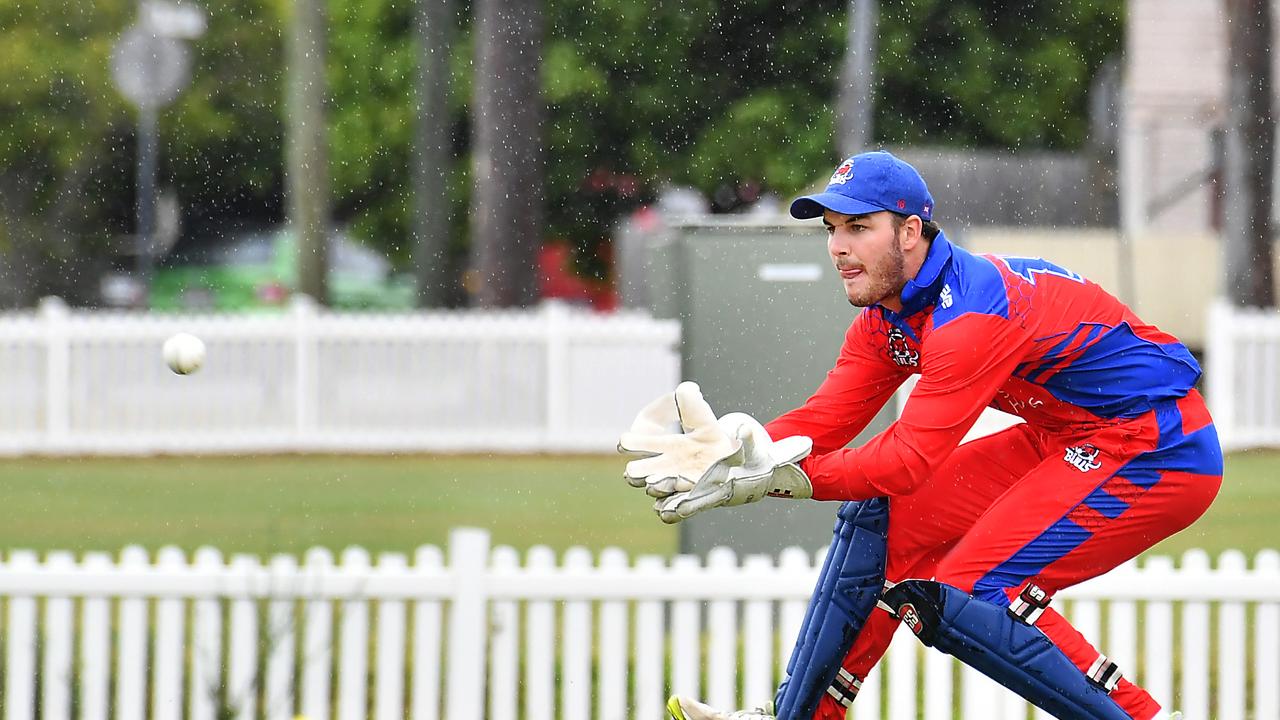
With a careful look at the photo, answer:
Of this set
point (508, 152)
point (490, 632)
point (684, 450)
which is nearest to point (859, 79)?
point (508, 152)

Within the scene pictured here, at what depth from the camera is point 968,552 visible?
4.45m

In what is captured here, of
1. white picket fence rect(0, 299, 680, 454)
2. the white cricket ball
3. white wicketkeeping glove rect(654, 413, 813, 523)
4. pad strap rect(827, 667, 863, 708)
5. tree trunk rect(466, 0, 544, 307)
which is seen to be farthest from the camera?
tree trunk rect(466, 0, 544, 307)

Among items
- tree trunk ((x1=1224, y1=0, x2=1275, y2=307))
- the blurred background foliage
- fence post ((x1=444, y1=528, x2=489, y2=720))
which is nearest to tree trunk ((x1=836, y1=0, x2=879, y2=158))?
tree trunk ((x1=1224, y1=0, x2=1275, y2=307))

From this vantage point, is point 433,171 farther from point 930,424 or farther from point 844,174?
point 930,424

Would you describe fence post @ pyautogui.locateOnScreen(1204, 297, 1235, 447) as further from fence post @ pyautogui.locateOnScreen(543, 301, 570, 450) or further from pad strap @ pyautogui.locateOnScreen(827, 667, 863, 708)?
pad strap @ pyautogui.locateOnScreen(827, 667, 863, 708)

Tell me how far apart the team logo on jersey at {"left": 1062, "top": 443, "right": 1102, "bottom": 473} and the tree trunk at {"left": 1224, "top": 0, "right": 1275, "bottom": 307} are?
1376 centimetres

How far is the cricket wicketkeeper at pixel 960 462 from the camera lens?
Answer: 421cm

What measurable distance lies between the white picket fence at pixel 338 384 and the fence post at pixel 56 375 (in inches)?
0.5

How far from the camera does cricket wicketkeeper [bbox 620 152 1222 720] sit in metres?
4.21

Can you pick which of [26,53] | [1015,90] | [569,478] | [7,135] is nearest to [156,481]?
[569,478]

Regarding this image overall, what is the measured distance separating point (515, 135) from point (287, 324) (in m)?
3.27

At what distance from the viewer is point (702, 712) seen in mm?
4879

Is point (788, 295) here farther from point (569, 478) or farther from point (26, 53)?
point (26, 53)

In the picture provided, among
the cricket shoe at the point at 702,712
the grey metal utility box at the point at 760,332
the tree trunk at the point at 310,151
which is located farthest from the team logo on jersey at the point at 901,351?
the tree trunk at the point at 310,151
